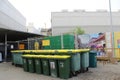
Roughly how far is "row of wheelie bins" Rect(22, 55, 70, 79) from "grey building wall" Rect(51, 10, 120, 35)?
44.5 m

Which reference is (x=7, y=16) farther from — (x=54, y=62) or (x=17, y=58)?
(x=54, y=62)

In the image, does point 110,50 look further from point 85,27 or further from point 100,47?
point 85,27

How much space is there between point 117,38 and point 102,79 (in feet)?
36.0

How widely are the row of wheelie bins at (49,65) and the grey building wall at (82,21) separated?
44501 mm

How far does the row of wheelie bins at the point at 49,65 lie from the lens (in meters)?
9.99

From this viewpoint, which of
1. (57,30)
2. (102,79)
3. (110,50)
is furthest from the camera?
(57,30)

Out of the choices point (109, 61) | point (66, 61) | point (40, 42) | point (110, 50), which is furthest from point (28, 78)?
point (110, 50)

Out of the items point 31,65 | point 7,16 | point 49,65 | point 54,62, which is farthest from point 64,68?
point 7,16

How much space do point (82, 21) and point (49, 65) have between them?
48.4m

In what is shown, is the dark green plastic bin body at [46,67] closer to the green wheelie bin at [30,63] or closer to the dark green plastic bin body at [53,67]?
the dark green plastic bin body at [53,67]

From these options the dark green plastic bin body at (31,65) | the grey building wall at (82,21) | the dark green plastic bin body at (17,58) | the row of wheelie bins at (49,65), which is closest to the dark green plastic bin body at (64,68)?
the row of wheelie bins at (49,65)

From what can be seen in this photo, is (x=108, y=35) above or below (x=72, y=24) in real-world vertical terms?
below

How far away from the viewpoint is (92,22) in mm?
58344

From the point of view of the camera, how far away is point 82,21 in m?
58.4
